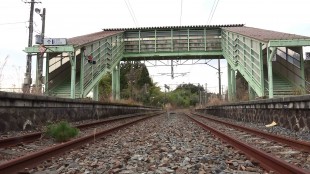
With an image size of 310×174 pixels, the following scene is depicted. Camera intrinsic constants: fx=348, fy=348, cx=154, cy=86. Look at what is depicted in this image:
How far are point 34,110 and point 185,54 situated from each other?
30168 mm

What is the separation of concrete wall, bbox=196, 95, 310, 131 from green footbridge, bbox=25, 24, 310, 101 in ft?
11.4

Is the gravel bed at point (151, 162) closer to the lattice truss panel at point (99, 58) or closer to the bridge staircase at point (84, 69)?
the bridge staircase at point (84, 69)

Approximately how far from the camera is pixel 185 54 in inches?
1606

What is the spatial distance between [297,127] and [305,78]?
15750 millimetres

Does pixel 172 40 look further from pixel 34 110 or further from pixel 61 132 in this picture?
pixel 61 132

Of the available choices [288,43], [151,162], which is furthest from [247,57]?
[151,162]

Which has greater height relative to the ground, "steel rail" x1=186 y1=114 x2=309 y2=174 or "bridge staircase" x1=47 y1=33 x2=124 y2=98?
"bridge staircase" x1=47 y1=33 x2=124 y2=98

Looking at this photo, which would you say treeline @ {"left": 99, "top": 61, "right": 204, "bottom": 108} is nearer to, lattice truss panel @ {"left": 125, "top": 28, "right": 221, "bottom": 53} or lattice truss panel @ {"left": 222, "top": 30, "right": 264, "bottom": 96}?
lattice truss panel @ {"left": 125, "top": 28, "right": 221, "bottom": 53}

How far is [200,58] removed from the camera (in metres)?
42.3

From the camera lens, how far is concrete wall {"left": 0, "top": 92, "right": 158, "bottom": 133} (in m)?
10.1

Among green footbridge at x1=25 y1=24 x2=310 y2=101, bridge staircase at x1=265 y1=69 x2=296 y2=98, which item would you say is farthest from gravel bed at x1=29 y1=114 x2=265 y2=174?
bridge staircase at x1=265 y1=69 x2=296 y2=98

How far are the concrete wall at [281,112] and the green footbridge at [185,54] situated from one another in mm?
3477

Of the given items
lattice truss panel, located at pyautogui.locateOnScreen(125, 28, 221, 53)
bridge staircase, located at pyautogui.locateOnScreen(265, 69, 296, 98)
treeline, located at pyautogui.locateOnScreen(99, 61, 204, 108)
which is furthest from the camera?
treeline, located at pyautogui.locateOnScreen(99, 61, 204, 108)

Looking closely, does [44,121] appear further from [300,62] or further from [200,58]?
[200,58]
